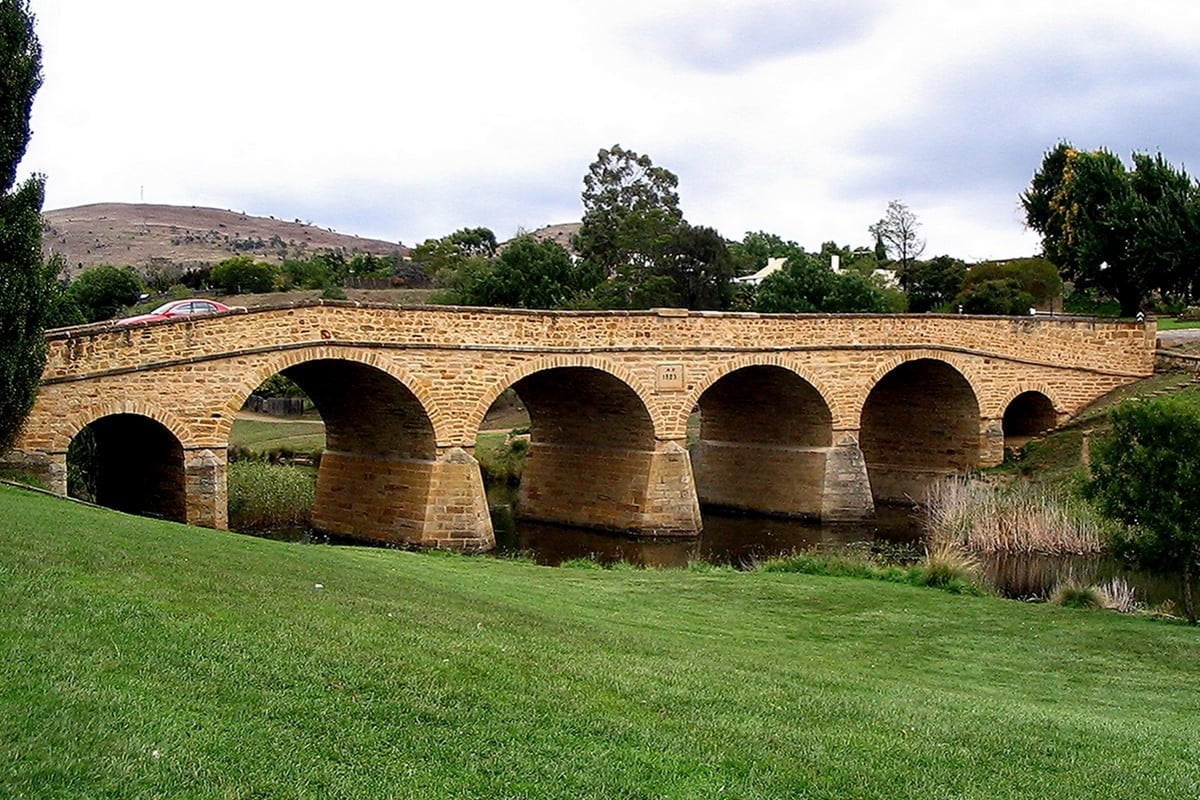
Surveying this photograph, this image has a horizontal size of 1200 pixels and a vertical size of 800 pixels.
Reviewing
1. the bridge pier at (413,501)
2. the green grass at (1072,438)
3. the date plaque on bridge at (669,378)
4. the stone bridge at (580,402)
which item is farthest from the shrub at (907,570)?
the green grass at (1072,438)

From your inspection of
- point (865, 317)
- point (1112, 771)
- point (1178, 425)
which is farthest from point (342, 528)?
point (1112, 771)

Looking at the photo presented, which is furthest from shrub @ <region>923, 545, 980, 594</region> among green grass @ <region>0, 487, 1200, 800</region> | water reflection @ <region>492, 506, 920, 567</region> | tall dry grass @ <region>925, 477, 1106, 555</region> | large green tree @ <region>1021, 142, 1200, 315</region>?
large green tree @ <region>1021, 142, 1200, 315</region>

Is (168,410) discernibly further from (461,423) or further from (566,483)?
(566,483)

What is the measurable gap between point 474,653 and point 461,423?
56.0 feet

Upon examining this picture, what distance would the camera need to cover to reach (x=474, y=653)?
8.84 m

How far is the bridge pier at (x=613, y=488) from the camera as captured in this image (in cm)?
2872

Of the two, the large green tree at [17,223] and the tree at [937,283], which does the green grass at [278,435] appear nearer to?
the large green tree at [17,223]

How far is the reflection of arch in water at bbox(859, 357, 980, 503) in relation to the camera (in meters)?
35.0

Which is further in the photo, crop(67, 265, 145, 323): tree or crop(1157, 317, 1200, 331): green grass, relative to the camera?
crop(67, 265, 145, 323): tree

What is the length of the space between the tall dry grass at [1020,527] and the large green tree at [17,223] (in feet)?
51.8

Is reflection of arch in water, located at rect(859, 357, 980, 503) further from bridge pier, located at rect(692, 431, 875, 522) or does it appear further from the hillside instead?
the hillside

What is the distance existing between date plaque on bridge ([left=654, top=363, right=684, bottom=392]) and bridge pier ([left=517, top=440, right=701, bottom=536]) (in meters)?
1.31

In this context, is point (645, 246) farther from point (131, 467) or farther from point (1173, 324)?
point (131, 467)

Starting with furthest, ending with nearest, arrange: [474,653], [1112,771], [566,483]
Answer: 1. [566,483]
2. [474,653]
3. [1112,771]
